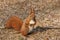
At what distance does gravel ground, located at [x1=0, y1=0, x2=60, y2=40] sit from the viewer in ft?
15.5

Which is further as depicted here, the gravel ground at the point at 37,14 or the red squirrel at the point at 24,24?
the gravel ground at the point at 37,14

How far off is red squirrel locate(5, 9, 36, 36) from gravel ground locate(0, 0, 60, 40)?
0.39 feet

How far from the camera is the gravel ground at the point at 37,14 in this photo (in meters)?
4.73

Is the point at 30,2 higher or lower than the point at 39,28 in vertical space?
higher

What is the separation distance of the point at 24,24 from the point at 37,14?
1.18m

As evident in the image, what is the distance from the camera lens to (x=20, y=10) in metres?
6.02

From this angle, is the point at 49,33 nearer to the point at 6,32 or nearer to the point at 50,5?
the point at 6,32

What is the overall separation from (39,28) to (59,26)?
456 millimetres

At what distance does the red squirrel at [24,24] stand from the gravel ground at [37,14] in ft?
0.39

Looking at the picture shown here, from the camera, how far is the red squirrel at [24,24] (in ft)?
15.0

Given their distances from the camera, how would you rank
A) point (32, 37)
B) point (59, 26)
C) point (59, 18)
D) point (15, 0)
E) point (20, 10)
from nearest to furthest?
point (32, 37)
point (59, 26)
point (59, 18)
point (20, 10)
point (15, 0)

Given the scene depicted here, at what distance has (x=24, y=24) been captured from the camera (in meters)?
4.61

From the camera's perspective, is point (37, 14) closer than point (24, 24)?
No

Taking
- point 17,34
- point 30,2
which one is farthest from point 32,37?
point 30,2
